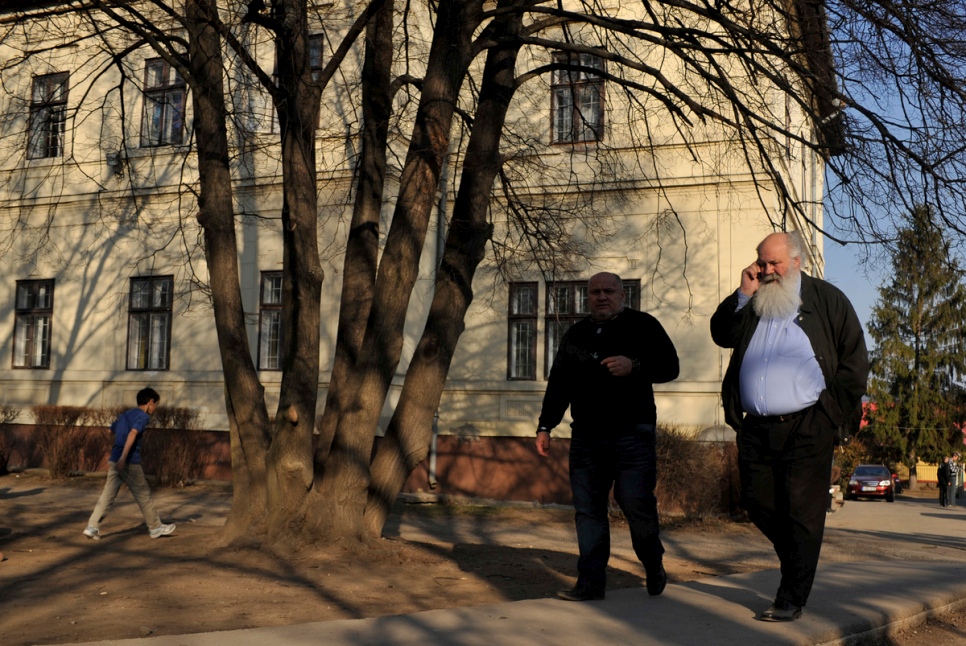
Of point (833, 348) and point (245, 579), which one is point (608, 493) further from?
point (245, 579)

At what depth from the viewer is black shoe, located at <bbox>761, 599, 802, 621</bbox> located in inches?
208

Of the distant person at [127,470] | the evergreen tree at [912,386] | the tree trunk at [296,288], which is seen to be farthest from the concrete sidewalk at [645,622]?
the evergreen tree at [912,386]

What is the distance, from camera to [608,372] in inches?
233

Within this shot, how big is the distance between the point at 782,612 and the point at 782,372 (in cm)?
123

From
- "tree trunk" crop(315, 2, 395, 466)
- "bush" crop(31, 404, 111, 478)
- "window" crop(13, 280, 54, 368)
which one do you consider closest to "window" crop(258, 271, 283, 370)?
"bush" crop(31, 404, 111, 478)

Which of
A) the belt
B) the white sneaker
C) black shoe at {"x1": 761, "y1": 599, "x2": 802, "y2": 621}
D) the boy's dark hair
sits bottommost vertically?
the white sneaker

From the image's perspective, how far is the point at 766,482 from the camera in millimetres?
5340

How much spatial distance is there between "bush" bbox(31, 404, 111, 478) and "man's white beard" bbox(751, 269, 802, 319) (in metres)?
17.2

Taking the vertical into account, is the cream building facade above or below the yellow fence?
above

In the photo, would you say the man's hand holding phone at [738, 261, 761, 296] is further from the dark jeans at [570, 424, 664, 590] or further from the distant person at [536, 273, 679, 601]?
the dark jeans at [570, 424, 664, 590]

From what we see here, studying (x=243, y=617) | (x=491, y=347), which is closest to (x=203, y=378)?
(x=491, y=347)

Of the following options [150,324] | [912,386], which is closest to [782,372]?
[150,324]

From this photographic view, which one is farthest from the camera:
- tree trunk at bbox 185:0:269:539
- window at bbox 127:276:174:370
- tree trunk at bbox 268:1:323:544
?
window at bbox 127:276:174:370

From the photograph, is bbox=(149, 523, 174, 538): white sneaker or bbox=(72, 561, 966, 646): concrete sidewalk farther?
bbox=(149, 523, 174, 538): white sneaker
